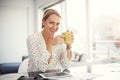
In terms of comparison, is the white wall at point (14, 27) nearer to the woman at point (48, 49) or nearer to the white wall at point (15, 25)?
the white wall at point (15, 25)

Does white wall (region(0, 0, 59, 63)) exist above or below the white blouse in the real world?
above

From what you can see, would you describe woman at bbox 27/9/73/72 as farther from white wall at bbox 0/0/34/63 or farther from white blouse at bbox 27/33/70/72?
white wall at bbox 0/0/34/63

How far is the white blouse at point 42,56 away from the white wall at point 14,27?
320 centimetres

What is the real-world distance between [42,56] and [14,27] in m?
3.34

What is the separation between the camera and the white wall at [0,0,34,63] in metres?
4.68

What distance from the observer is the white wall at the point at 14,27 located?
15.3ft

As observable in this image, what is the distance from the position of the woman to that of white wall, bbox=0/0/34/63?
10.3 feet

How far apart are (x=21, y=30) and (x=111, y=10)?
2.25m

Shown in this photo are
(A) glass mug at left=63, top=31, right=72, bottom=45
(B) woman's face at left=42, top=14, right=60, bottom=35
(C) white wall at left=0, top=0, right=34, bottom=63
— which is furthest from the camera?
(C) white wall at left=0, top=0, right=34, bottom=63

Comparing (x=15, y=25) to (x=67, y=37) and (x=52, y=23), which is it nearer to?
(x=52, y=23)

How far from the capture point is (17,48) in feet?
15.7

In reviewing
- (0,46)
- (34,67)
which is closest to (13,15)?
(0,46)

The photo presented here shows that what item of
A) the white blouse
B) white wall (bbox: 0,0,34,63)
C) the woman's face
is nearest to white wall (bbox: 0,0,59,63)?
white wall (bbox: 0,0,34,63)

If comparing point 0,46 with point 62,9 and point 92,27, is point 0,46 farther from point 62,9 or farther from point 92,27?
point 92,27
